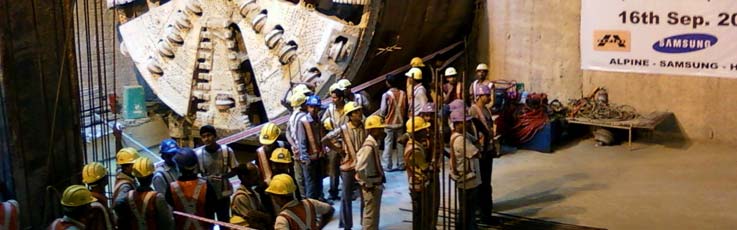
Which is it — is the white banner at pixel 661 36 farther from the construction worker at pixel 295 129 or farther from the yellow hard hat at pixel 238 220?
the yellow hard hat at pixel 238 220

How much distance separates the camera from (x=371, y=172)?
26.6 feet

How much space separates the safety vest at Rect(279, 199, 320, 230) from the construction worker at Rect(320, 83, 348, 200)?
282 cm

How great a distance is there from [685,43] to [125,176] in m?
7.43

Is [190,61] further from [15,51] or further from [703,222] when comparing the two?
[703,222]

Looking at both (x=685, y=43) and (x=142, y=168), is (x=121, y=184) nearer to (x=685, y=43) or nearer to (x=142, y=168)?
(x=142, y=168)

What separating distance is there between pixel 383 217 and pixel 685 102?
4.92m

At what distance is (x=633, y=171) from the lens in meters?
10.8

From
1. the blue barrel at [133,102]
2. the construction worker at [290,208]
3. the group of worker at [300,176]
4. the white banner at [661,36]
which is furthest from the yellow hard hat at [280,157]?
the blue barrel at [133,102]

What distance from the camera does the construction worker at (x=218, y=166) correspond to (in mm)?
7977

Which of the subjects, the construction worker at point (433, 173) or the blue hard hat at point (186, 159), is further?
the construction worker at point (433, 173)

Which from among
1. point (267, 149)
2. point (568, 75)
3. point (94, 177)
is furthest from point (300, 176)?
point (568, 75)

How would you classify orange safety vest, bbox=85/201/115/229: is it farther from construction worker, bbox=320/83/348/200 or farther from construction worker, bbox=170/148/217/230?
construction worker, bbox=320/83/348/200

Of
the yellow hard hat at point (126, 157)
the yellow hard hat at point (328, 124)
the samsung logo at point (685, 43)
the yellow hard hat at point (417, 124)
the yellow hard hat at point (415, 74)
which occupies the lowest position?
the yellow hard hat at point (126, 157)

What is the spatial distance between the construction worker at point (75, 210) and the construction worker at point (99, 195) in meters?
0.08
